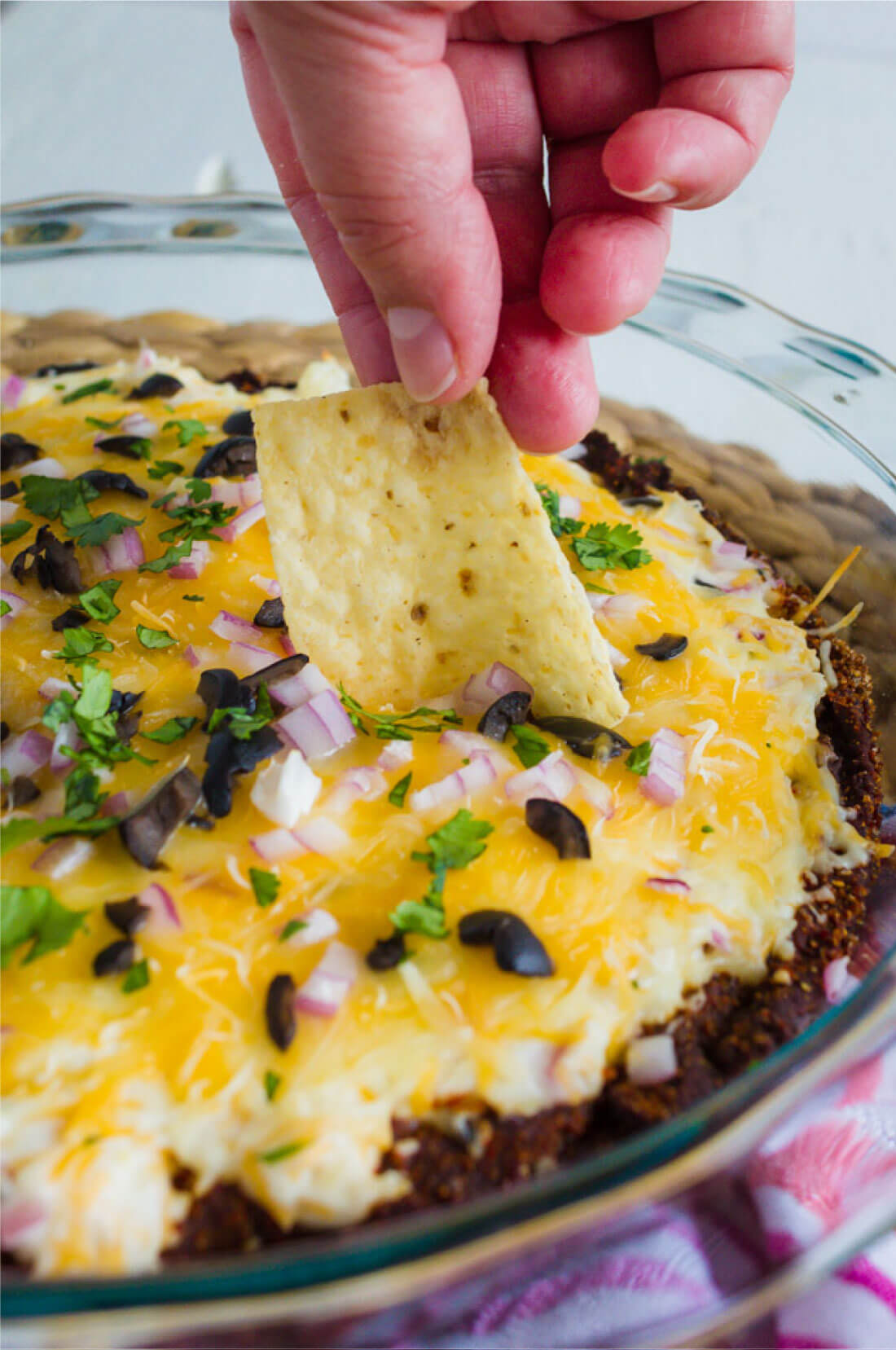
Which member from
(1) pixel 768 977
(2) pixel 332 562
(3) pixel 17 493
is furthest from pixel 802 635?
(3) pixel 17 493

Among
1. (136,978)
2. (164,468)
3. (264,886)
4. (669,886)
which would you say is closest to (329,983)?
(264,886)

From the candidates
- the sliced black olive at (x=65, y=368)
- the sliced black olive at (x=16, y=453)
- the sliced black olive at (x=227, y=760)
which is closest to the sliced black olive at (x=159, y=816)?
the sliced black olive at (x=227, y=760)

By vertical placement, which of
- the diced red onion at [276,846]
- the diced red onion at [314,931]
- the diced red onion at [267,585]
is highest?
the diced red onion at [267,585]

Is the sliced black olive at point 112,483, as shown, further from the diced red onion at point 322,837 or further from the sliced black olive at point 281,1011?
the sliced black olive at point 281,1011

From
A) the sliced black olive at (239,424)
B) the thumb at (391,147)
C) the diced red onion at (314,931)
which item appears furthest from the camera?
the sliced black olive at (239,424)

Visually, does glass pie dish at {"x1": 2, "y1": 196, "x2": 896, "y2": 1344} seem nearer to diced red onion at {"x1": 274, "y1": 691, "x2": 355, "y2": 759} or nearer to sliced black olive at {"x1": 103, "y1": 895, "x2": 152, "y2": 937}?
sliced black olive at {"x1": 103, "y1": 895, "x2": 152, "y2": 937}

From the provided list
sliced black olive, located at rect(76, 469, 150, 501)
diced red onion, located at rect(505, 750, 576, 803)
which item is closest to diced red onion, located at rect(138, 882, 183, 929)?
diced red onion, located at rect(505, 750, 576, 803)
